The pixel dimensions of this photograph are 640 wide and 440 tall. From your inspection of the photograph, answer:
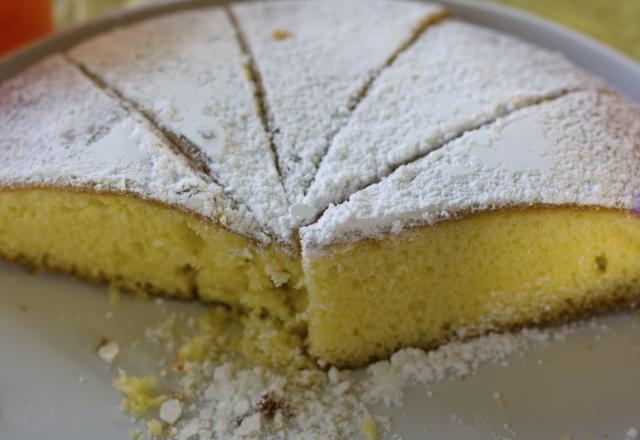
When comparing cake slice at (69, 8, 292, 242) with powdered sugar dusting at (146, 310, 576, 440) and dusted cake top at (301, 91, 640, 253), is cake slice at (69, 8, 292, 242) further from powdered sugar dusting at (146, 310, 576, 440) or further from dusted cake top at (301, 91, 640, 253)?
powdered sugar dusting at (146, 310, 576, 440)

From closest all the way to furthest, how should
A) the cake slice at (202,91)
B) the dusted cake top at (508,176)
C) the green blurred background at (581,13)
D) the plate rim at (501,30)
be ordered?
1. the dusted cake top at (508,176)
2. the cake slice at (202,91)
3. the plate rim at (501,30)
4. the green blurred background at (581,13)

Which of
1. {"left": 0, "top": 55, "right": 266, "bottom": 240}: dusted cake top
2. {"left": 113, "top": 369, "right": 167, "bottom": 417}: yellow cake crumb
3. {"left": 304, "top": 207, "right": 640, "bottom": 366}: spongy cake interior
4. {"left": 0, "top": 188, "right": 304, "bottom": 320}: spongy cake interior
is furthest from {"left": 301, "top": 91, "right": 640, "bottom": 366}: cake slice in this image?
{"left": 113, "top": 369, "right": 167, "bottom": 417}: yellow cake crumb

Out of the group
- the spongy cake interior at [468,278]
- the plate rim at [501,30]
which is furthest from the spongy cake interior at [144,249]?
the plate rim at [501,30]

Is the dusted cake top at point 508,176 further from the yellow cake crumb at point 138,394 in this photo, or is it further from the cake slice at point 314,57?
the yellow cake crumb at point 138,394

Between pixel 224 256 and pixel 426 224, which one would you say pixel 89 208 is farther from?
pixel 426 224

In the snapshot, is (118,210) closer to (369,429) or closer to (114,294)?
(114,294)

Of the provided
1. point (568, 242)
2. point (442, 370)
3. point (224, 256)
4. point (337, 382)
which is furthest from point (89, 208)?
point (568, 242)
